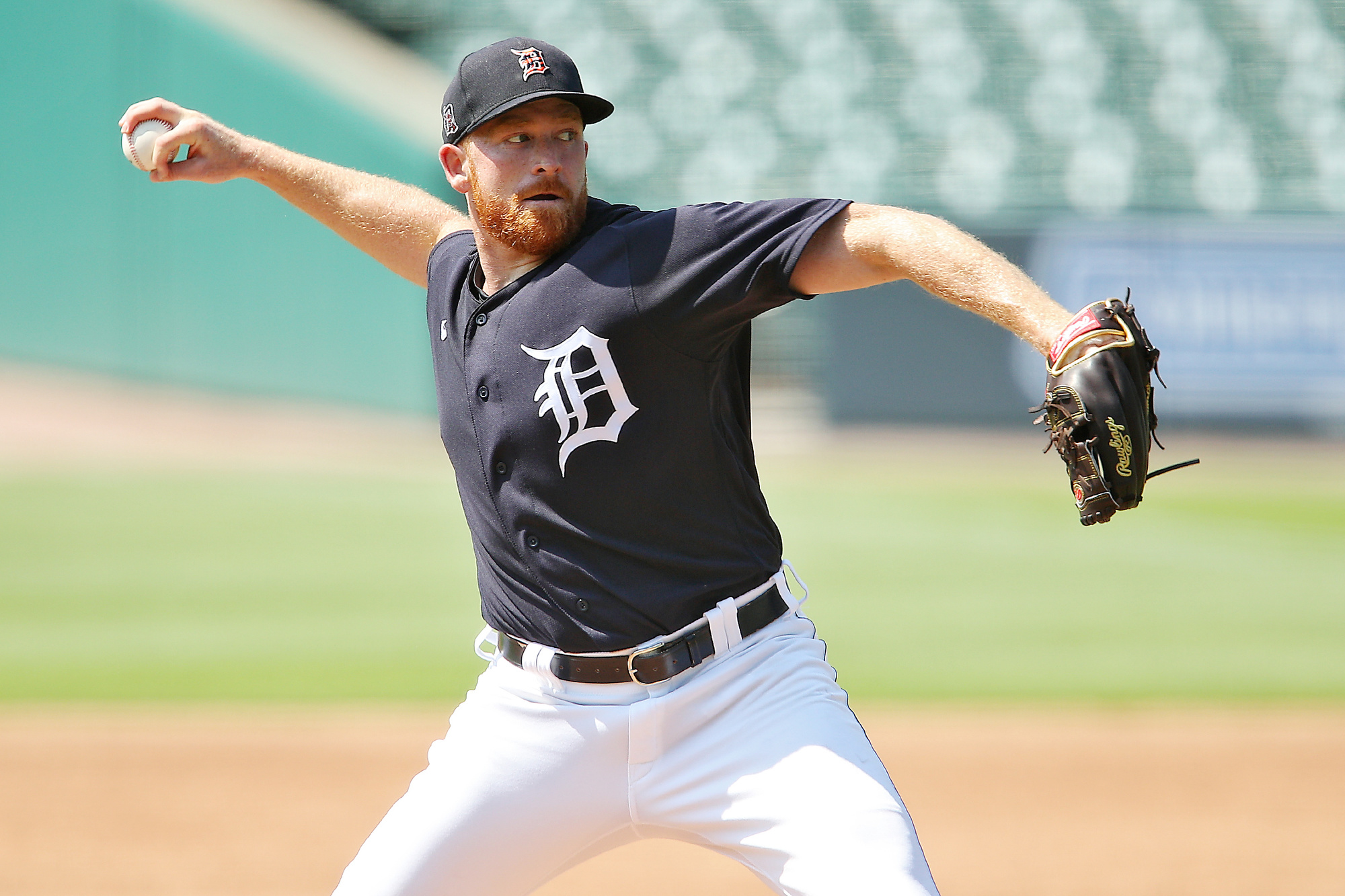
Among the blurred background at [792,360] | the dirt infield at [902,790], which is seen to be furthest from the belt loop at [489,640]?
the blurred background at [792,360]

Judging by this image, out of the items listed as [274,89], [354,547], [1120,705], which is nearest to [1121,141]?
[274,89]

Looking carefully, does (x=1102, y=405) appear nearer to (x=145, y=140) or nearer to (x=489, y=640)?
(x=489, y=640)

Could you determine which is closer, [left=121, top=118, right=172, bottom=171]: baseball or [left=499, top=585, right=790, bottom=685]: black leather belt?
[left=499, top=585, right=790, bottom=685]: black leather belt

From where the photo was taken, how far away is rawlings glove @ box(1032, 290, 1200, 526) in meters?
2.02

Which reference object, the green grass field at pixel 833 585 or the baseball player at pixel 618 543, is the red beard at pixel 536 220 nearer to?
the baseball player at pixel 618 543

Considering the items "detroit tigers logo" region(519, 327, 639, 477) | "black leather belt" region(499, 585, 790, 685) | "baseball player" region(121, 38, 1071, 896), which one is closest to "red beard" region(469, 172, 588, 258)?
"baseball player" region(121, 38, 1071, 896)

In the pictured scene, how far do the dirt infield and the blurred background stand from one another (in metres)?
0.11

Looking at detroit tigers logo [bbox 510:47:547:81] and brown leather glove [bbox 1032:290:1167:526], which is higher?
detroit tigers logo [bbox 510:47:547:81]

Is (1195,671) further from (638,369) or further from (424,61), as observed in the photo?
(424,61)

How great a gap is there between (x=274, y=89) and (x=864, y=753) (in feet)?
61.4

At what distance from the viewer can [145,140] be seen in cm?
310

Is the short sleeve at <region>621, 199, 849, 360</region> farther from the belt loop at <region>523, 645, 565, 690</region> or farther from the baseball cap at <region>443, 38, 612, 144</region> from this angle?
the belt loop at <region>523, 645, 565, 690</region>

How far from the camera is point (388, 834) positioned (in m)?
2.41

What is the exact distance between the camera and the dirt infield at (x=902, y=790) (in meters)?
4.41
